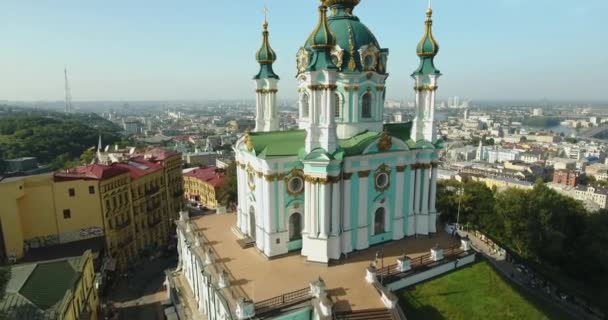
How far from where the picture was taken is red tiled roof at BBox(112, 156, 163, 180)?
2872 centimetres

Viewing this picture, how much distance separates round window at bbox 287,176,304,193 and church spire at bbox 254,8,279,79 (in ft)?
22.7

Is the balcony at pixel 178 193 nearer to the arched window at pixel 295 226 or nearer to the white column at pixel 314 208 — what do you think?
the arched window at pixel 295 226

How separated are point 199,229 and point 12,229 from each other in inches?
451

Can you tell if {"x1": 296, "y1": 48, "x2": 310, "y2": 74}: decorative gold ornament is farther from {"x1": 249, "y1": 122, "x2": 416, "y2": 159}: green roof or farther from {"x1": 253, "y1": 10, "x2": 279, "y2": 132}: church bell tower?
{"x1": 249, "y1": 122, "x2": 416, "y2": 159}: green roof

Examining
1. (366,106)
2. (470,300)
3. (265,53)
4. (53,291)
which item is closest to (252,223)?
(366,106)

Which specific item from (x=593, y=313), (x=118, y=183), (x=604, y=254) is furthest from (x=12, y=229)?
(x=604, y=254)

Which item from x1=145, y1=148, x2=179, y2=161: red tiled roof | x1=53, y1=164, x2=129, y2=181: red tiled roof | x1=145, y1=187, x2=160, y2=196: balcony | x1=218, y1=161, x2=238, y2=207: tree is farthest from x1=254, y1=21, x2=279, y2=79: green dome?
x1=218, y1=161, x2=238, y2=207: tree

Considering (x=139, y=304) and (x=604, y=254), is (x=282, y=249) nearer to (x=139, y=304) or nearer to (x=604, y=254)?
(x=139, y=304)

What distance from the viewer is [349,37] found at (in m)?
18.7

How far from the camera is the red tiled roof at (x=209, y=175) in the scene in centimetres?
4431

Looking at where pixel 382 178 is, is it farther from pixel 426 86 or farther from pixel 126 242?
pixel 126 242

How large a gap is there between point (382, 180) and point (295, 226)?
510cm

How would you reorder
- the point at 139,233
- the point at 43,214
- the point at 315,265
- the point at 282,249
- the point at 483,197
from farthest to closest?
the point at 483,197 → the point at 139,233 → the point at 43,214 → the point at 282,249 → the point at 315,265

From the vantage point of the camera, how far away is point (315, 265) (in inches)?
680
